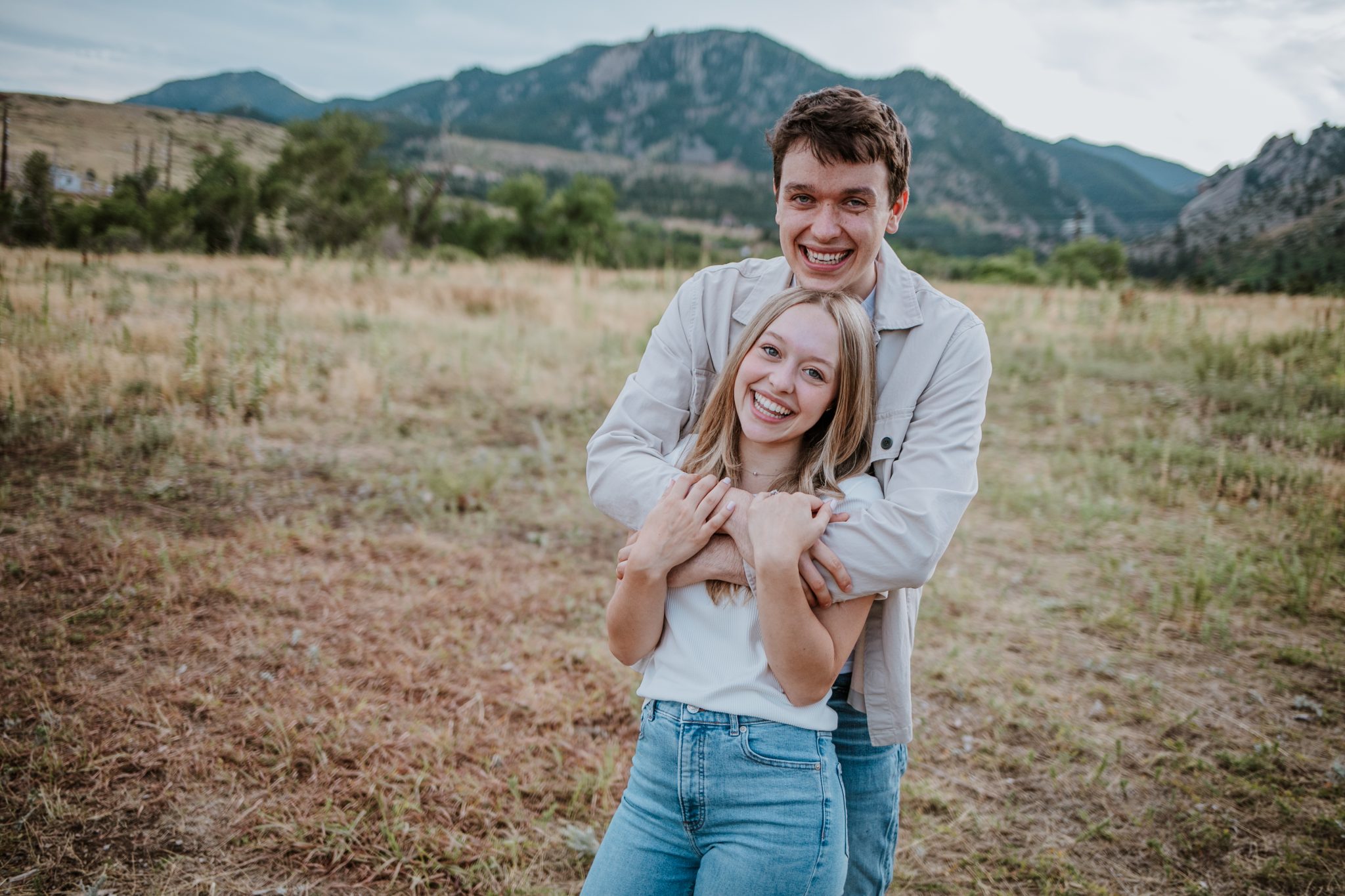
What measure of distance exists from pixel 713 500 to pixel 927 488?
19.3 inches

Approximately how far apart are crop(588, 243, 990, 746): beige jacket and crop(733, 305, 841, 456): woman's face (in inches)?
7.7

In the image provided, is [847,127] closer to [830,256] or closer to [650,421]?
[830,256]

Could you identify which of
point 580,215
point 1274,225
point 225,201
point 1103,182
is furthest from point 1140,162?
point 225,201

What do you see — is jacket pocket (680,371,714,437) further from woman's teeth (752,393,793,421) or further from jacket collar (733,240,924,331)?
woman's teeth (752,393,793,421)

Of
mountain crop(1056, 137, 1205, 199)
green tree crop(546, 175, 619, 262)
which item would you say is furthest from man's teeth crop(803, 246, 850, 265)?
mountain crop(1056, 137, 1205, 199)

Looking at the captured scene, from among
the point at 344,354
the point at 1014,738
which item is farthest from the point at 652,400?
the point at 344,354

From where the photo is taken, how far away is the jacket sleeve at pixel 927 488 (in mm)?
1599

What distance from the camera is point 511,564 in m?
4.65

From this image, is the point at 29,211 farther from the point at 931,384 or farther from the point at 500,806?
the point at 931,384

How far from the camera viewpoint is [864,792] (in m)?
1.89

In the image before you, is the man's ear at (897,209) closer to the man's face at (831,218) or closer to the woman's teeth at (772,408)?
the man's face at (831,218)

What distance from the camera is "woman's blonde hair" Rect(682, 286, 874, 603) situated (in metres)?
1.78

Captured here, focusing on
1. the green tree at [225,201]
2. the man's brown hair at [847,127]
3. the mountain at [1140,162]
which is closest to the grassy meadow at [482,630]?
the man's brown hair at [847,127]

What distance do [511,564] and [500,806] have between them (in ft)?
6.54
